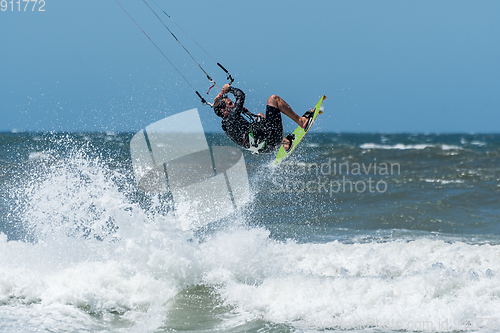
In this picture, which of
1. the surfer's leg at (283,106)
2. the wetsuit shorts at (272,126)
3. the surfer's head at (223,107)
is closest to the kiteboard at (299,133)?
the surfer's leg at (283,106)

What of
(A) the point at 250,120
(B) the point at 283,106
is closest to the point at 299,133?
(B) the point at 283,106

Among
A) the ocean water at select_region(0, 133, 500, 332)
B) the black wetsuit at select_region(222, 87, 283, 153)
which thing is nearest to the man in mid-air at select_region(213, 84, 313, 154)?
the black wetsuit at select_region(222, 87, 283, 153)

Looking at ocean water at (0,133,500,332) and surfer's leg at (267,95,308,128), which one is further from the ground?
surfer's leg at (267,95,308,128)

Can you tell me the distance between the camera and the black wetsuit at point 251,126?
→ 7.58 meters

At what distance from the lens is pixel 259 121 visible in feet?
25.3

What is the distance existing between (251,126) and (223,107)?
1.95ft

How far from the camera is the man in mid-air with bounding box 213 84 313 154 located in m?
7.49

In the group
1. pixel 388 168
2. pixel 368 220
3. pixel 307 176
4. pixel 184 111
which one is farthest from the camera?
pixel 388 168

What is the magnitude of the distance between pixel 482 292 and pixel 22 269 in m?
5.93

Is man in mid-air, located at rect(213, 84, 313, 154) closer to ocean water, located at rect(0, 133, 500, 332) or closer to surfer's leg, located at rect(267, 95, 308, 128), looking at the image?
surfer's leg, located at rect(267, 95, 308, 128)

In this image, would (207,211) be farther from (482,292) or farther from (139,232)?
(482,292)

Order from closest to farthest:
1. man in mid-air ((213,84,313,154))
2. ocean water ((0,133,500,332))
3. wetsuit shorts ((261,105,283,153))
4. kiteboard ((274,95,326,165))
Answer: ocean water ((0,133,500,332))
man in mid-air ((213,84,313,154))
wetsuit shorts ((261,105,283,153))
kiteboard ((274,95,326,165))

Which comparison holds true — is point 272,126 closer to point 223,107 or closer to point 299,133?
point 223,107

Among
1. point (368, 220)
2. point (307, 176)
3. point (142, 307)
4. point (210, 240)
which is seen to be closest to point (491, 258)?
point (368, 220)
